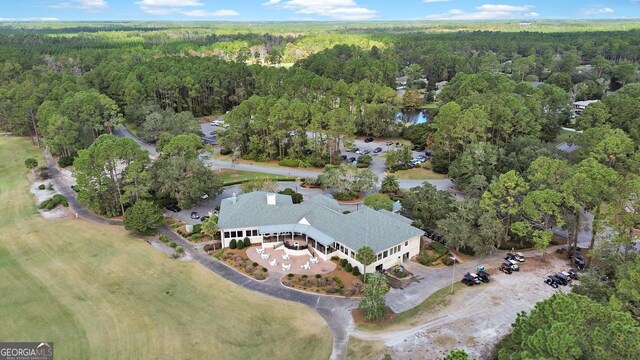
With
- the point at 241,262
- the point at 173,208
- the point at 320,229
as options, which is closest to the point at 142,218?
the point at 173,208

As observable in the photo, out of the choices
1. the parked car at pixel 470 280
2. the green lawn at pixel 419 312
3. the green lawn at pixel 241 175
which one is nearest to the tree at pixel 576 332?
the green lawn at pixel 419 312

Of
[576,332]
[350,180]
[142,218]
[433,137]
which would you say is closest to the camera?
[576,332]

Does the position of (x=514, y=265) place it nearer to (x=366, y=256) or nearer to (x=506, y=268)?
(x=506, y=268)

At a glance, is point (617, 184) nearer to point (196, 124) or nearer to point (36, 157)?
point (196, 124)

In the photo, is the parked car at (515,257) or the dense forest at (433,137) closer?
the dense forest at (433,137)

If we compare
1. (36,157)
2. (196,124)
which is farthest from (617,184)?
(36,157)

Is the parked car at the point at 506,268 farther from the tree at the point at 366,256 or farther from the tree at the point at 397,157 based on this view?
the tree at the point at 397,157
